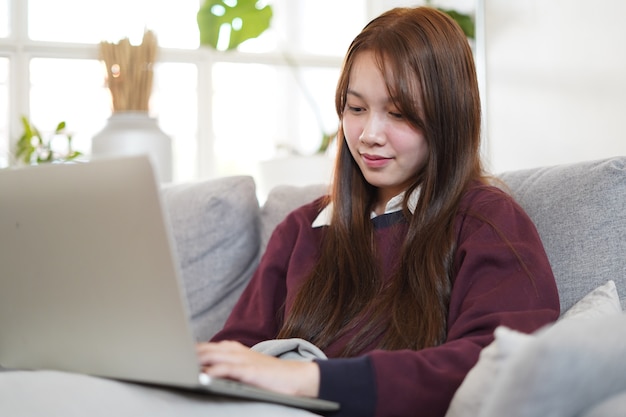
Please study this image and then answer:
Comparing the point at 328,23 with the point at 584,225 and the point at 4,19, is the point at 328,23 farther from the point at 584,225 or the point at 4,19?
the point at 584,225

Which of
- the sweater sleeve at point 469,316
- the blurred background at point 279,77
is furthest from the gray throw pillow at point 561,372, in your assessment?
the blurred background at point 279,77

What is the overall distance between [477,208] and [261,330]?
42 centimetres

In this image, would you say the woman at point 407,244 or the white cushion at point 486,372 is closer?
the white cushion at point 486,372

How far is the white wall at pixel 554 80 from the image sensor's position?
2.84m

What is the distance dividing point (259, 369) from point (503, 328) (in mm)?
273

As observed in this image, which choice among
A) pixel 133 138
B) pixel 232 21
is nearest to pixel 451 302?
pixel 133 138

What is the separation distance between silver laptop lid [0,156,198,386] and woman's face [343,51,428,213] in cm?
59

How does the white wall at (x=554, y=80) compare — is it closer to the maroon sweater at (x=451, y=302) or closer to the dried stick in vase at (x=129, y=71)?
the dried stick in vase at (x=129, y=71)

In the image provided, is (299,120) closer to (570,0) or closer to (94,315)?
(570,0)

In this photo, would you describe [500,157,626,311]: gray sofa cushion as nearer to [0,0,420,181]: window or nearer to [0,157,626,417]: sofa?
[0,157,626,417]: sofa

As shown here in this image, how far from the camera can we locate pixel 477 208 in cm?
127

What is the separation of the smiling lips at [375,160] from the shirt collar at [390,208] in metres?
0.07

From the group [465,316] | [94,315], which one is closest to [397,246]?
[465,316]

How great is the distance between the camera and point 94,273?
34.6 inches
